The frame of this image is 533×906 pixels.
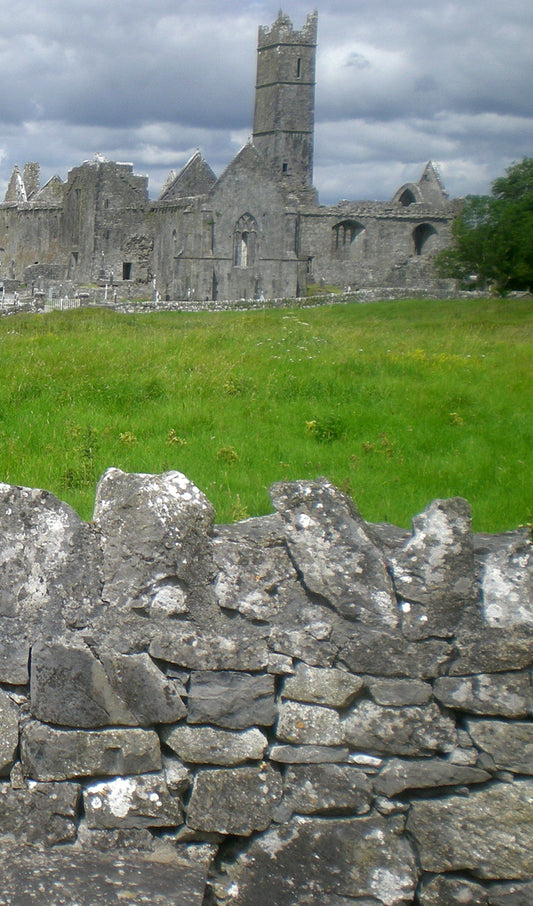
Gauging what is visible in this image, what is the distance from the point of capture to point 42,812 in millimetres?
3582

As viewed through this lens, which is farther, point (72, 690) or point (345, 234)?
point (345, 234)

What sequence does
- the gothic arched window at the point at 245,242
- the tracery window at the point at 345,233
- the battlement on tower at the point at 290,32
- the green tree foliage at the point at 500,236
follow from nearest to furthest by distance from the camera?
1. the green tree foliage at the point at 500,236
2. the gothic arched window at the point at 245,242
3. the tracery window at the point at 345,233
4. the battlement on tower at the point at 290,32

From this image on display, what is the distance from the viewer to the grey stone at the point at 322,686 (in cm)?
356

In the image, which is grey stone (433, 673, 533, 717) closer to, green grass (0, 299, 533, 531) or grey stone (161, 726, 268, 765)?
grey stone (161, 726, 268, 765)

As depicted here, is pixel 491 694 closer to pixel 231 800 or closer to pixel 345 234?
pixel 231 800

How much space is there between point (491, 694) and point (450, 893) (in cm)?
89

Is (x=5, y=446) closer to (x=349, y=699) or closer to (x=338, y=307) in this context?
(x=349, y=699)

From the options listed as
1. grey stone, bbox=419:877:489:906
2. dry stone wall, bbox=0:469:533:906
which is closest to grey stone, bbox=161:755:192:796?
dry stone wall, bbox=0:469:533:906

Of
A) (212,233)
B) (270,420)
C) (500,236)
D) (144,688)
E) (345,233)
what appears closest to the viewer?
(144,688)

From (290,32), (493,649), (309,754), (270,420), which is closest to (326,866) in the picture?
(309,754)

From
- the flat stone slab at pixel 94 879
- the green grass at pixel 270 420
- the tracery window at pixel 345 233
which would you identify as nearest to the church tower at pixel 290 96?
the tracery window at pixel 345 233

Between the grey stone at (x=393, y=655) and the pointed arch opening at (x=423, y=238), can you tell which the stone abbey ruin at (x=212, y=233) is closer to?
the pointed arch opening at (x=423, y=238)

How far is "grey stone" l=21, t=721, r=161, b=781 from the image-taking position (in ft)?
11.7

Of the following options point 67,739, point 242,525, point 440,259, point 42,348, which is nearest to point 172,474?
point 242,525
